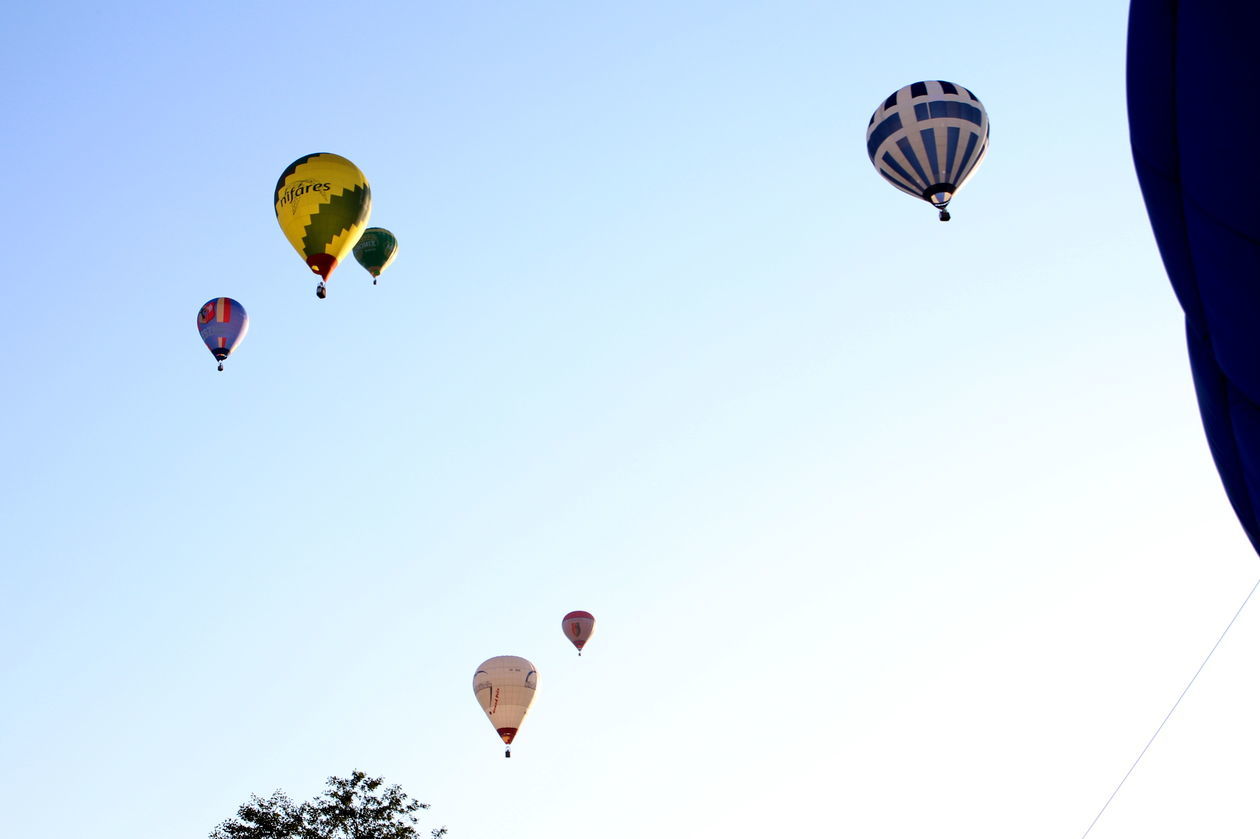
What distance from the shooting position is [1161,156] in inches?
196

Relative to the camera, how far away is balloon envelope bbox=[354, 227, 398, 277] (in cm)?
4112

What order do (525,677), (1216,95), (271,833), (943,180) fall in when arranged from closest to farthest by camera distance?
1. (1216,95)
2. (943,180)
3. (271,833)
4. (525,677)

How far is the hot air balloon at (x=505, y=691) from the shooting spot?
1634 inches

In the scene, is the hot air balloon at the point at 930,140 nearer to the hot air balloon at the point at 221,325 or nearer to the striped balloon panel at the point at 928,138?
the striped balloon panel at the point at 928,138

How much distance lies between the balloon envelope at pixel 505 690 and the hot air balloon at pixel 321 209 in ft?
50.7

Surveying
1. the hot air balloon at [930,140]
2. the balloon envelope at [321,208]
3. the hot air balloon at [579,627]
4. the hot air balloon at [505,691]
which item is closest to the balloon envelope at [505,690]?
the hot air balloon at [505,691]

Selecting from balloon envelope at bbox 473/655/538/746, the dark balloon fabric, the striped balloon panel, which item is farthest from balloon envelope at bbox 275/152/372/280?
the dark balloon fabric

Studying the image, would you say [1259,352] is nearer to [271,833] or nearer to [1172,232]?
[1172,232]

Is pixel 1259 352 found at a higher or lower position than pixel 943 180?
lower

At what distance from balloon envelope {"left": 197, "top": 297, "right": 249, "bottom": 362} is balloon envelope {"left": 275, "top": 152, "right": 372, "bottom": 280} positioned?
877 cm

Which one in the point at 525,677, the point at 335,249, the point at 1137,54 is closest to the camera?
the point at 1137,54

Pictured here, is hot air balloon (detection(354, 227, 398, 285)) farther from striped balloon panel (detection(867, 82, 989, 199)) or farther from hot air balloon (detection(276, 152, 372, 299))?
striped balloon panel (detection(867, 82, 989, 199))

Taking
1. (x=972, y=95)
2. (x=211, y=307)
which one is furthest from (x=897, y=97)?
(x=211, y=307)

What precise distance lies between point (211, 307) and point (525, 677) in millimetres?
14212
